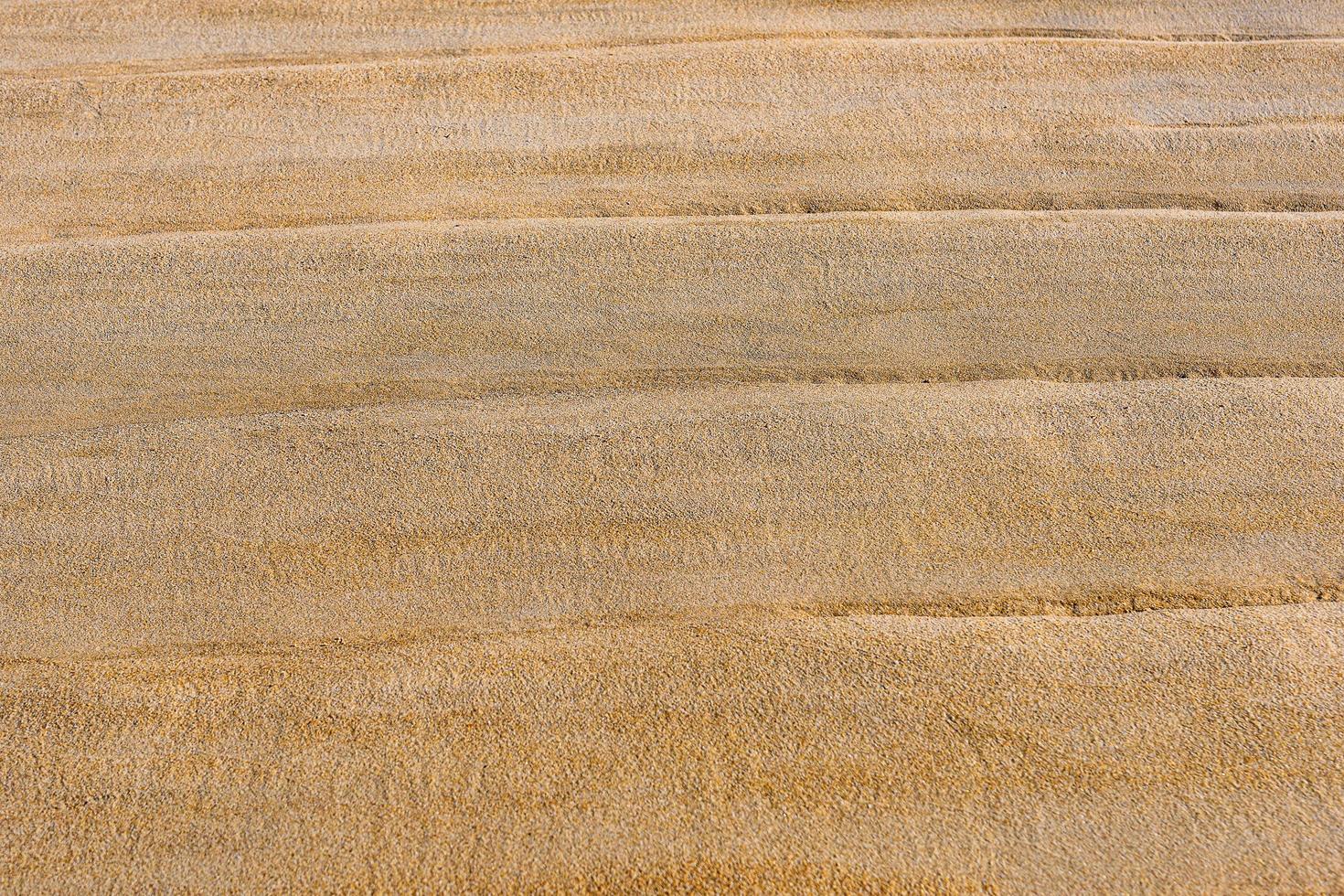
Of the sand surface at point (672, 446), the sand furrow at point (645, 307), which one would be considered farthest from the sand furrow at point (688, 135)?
the sand furrow at point (645, 307)

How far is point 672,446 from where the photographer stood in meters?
5.94

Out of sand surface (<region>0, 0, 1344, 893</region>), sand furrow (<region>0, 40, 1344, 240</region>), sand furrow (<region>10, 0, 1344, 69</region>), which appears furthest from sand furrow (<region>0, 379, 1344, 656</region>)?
sand furrow (<region>10, 0, 1344, 69</region>)

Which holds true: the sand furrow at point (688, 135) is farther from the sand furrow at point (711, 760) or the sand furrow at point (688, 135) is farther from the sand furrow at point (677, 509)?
the sand furrow at point (711, 760)

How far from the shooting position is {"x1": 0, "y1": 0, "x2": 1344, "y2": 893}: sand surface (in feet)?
14.8

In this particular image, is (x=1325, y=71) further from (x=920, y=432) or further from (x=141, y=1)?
(x=141, y=1)

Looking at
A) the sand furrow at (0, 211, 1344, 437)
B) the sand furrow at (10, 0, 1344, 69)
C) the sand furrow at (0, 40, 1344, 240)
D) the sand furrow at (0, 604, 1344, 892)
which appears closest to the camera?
the sand furrow at (0, 604, 1344, 892)

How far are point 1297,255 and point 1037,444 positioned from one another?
2.56 m

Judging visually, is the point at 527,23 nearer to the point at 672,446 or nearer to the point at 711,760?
the point at 672,446

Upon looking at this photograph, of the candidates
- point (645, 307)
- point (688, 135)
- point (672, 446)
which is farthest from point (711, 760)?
point (688, 135)

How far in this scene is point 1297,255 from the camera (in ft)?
22.8

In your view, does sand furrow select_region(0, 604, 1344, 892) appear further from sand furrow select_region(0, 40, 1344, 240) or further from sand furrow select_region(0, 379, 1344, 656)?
sand furrow select_region(0, 40, 1344, 240)

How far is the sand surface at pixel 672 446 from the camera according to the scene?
4.51 metres

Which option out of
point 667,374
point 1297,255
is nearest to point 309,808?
point 667,374

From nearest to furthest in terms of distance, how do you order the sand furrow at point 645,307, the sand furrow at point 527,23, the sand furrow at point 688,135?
the sand furrow at point 645,307 < the sand furrow at point 688,135 < the sand furrow at point 527,23
